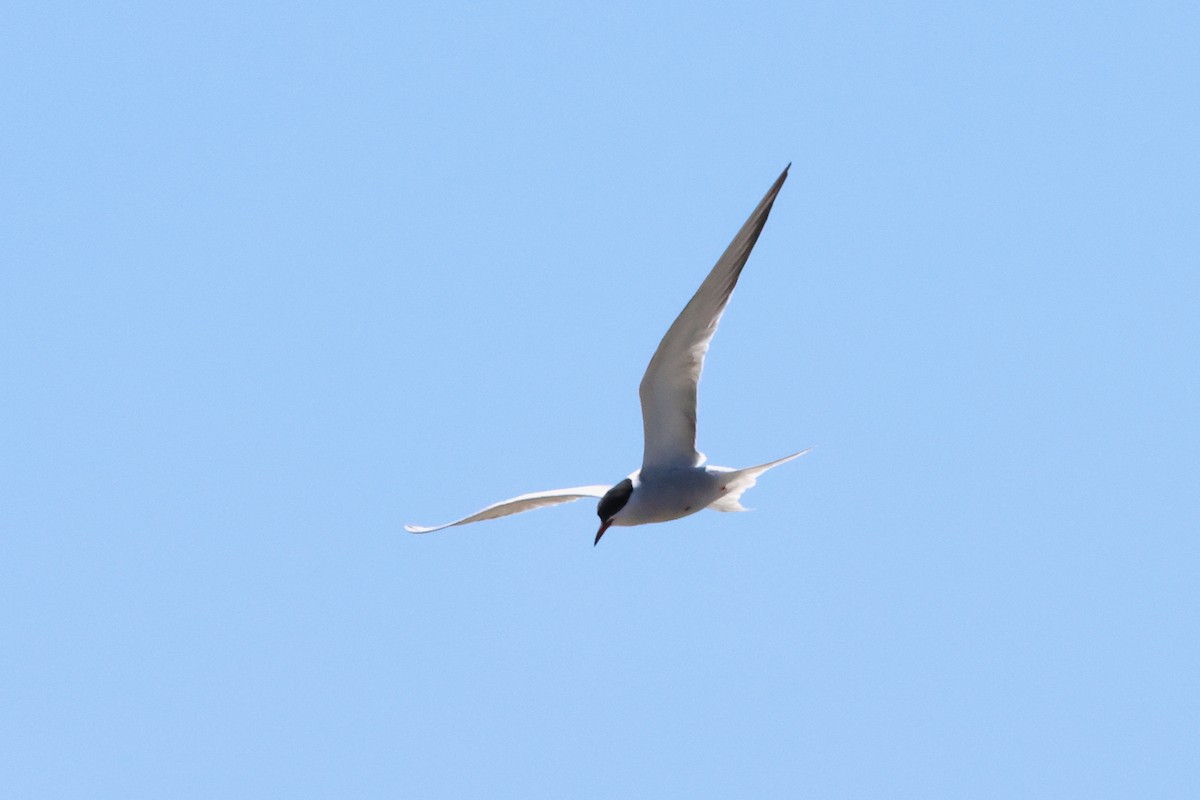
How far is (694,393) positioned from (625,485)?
83 centimetres

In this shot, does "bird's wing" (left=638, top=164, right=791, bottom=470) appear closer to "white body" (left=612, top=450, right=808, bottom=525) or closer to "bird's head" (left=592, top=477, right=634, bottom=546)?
"white body" (left=612, top=450, right=808, bottom=525)

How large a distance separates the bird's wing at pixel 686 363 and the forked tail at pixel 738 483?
0.98 feet

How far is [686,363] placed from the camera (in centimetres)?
952

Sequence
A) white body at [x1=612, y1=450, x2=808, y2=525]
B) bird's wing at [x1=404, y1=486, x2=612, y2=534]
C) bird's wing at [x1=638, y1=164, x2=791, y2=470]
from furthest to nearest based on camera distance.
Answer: bird's wing at [x1=404, y1=486, x2=612, y2=534] < white body at [x1=612, y1=450, x2=808, y2=525] < bird's wing at [x1=638, y1=164, x2=791, y2=470]

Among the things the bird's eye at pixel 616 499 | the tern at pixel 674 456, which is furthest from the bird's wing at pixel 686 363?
the bird's eye at pixel 616 499

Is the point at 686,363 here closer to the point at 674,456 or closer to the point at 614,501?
the point at 674,456

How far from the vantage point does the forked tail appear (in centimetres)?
940

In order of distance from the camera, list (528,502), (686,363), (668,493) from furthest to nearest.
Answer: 1. (528,502)
2. (668,493)
3. (686,363)

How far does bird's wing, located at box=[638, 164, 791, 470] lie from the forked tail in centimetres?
30

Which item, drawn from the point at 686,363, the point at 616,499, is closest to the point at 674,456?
the point at 616,499

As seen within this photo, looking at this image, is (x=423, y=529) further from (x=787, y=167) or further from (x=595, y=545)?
(x=787, y=167)

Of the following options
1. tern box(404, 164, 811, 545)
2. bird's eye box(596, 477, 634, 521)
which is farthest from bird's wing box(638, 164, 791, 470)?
bird's eye box(596, 477, 634, 521)

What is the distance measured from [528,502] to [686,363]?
105 inches

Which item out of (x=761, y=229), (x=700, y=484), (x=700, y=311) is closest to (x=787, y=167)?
(x=761, y=229)
